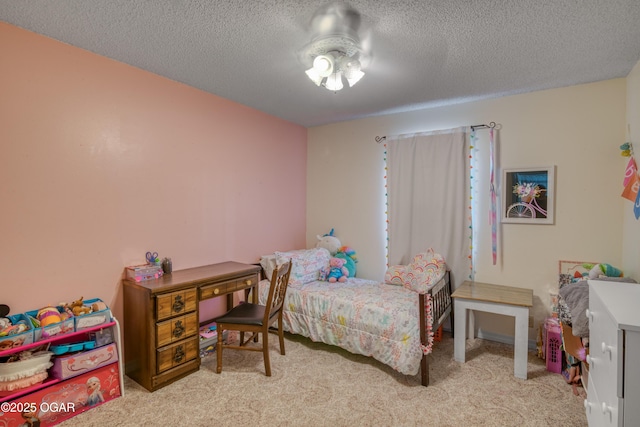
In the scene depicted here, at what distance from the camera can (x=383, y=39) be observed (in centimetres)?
209

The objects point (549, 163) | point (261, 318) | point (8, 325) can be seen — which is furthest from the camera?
point (549, 163)

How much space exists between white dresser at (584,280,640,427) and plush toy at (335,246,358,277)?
7.97ft

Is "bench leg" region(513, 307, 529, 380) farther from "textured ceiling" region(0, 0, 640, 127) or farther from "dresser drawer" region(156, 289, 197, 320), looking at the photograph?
"dresser drawer" region(156, 289, 197, 320)

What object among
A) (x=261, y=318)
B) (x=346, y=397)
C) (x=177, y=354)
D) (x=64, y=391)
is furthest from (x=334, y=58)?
(x=64, y=391)

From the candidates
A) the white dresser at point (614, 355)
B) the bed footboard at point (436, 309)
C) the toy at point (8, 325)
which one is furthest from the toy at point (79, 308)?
Result: the white dresser at point (614, 355)

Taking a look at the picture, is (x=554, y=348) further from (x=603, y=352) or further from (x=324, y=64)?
(x=324, y=64)

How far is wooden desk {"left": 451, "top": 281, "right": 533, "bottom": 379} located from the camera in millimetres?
2537

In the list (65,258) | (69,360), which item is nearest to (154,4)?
(65,258)

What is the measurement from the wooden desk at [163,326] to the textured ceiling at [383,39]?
1.74m

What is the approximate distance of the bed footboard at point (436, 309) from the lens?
2.42m

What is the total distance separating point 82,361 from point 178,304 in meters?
0.65

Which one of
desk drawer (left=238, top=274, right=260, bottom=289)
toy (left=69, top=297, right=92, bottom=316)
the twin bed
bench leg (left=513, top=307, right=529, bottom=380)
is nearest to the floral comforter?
the twin bed

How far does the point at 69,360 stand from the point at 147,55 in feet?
7.13

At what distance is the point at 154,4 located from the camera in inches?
69.7
